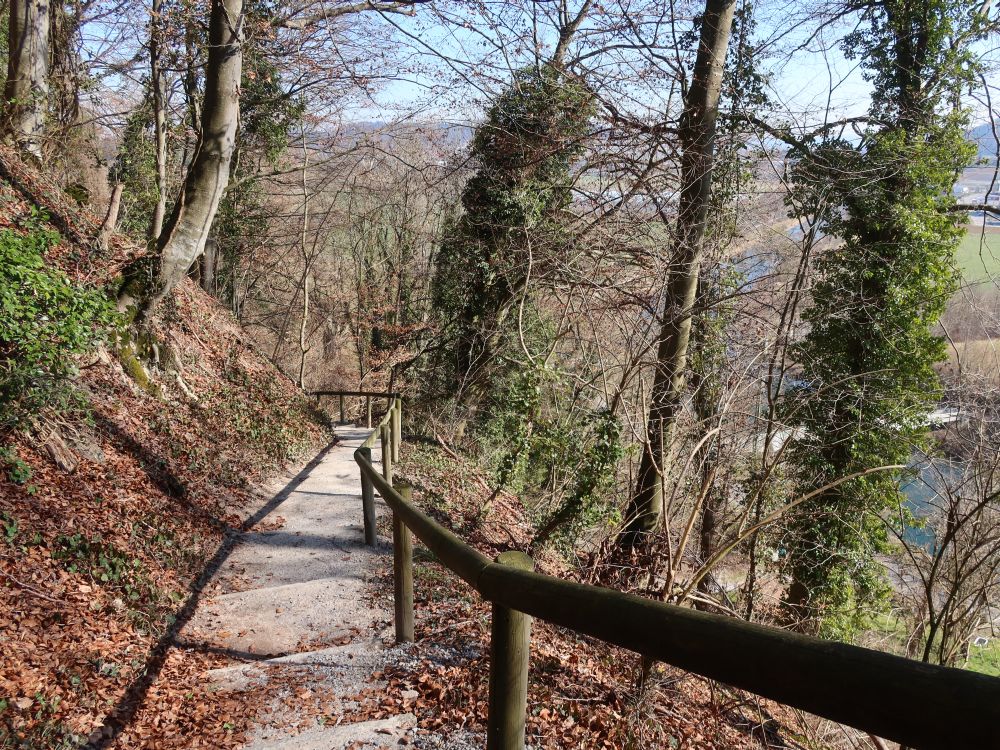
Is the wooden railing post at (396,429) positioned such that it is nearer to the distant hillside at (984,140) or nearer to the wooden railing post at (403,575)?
the wooden railing post at (403,575)

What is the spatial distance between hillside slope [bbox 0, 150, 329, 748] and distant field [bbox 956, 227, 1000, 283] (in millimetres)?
10594

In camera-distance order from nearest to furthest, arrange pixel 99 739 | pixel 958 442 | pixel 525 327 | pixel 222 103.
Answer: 1. pixel 99 739
2. pixel 222 103
3. pixel 958 442
4. pixel 525 327

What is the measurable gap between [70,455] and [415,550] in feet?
10.9

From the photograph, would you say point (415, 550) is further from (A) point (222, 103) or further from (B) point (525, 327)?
(B) point (525, 327)

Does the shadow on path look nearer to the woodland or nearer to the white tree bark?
the woodland

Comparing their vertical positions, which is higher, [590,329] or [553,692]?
[590,329]

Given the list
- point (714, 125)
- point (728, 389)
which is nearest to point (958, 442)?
point (728, 389)

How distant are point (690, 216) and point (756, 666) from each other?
28.1 feet

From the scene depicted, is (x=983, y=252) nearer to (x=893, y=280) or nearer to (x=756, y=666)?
(x=893, y=280)

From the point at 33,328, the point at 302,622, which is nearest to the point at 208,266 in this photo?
the point at 33,328

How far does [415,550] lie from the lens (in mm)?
7027

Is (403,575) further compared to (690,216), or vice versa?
(690,216)

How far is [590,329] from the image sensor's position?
10219mm

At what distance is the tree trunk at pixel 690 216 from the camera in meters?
8.39
